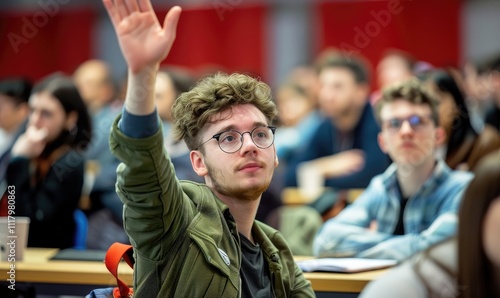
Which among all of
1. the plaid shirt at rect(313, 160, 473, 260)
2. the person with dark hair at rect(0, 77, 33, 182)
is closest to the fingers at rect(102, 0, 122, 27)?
the plaid shirt at rect(313, 160, 473, 260)

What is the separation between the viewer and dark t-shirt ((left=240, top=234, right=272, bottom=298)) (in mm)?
1979

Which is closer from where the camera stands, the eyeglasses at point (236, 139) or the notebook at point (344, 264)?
the eyeglasses at point (236, 139)

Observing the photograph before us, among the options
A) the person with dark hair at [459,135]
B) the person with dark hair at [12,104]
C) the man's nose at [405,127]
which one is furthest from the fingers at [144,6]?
the person with dark hair at [12,104]

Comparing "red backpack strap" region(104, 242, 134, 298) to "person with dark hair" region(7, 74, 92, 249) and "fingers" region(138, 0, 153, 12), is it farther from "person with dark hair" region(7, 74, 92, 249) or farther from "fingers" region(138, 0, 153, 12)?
"person with dark hair" region(7, 74, 92, 249)

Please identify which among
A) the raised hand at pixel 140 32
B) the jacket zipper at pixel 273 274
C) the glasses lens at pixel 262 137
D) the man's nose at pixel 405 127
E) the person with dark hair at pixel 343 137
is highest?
the raised hand at pixel 140 32

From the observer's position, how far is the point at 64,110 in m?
3.98

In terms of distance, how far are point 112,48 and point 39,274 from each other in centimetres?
751

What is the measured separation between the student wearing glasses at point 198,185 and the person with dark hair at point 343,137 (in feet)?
9.25

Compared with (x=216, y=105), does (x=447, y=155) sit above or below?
below

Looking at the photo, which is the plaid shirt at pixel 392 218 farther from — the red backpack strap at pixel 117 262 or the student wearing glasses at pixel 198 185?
the red backpack strap at pixel 117 262

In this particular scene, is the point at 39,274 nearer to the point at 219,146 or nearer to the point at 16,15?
the point at 219,146

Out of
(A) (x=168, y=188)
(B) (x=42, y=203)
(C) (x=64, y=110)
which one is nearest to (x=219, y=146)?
(A) (x=168, y=188)

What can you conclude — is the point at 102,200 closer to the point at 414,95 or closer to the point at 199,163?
the point at 414,95

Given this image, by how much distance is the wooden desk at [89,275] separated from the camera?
236 cm
